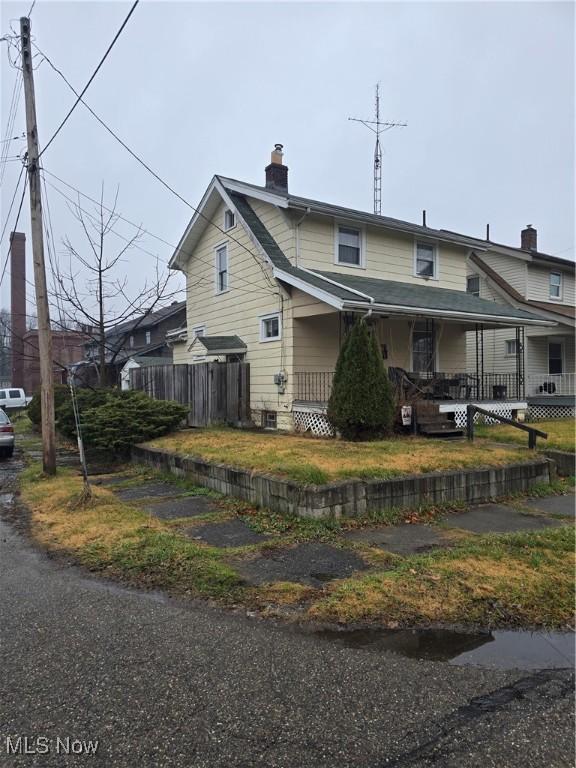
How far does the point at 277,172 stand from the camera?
55.8ft

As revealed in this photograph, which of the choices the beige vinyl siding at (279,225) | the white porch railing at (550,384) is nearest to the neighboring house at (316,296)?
the beige vinyl siding at (279,225)

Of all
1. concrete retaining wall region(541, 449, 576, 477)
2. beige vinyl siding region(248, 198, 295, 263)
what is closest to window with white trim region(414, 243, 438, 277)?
beige vinyl siding region(248, 198, 295, 263)

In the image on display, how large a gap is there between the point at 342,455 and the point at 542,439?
547 centimetres

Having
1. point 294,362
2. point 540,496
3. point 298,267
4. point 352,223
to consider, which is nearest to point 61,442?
point 294,362

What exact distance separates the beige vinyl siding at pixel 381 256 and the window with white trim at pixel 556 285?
7122mm

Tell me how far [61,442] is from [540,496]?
14175 millimetres

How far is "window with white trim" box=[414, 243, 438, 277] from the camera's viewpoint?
661 inches

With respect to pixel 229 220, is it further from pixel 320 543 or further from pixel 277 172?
pixel 320 543

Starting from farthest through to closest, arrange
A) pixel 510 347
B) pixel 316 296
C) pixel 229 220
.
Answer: pixel 510 347 < pixel 229 220 < pixel 316 296

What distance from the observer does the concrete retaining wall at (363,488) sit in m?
6.37

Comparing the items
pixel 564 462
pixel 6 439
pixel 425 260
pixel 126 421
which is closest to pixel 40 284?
pixel 126 421

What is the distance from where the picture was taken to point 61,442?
54.6ft

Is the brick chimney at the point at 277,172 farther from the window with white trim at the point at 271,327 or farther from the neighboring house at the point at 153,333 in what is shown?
the neighboring house at the point at 153,333

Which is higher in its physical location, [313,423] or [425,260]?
[425,260]
